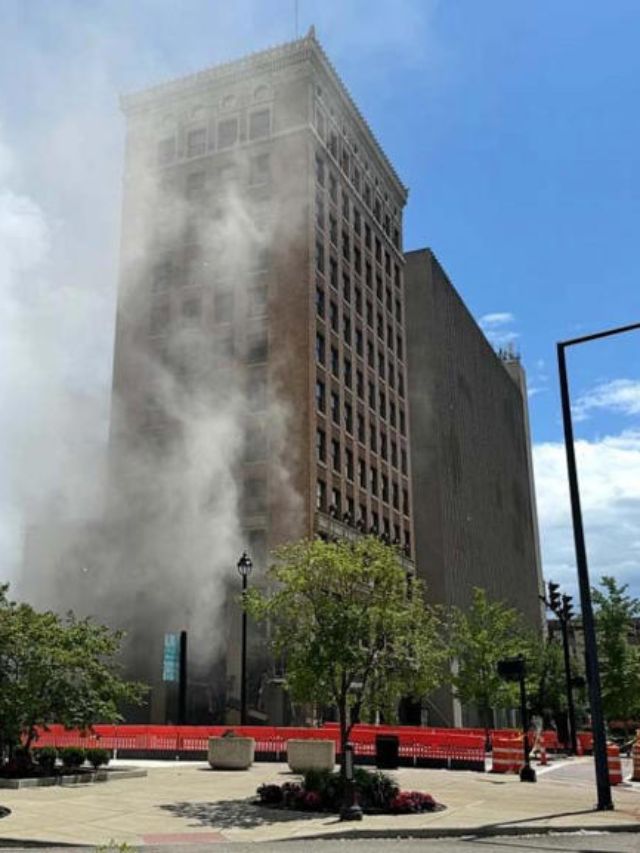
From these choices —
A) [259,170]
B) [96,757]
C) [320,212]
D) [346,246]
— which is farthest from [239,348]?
[96,757]

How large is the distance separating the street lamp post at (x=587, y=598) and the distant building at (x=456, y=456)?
5054 centimetres

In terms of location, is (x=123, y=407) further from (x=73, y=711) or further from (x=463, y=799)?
(x=463, y=799)

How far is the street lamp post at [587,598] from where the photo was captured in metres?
Result: 13.0

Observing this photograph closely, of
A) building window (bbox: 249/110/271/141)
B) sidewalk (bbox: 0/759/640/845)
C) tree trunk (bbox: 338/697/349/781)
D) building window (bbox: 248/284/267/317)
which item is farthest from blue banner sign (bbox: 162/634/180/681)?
building window (bbox: 249/110/271/141)

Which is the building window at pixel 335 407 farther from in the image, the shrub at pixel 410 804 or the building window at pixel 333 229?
the shrub at pixel 410 804

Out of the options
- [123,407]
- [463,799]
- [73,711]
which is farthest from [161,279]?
[463,799]

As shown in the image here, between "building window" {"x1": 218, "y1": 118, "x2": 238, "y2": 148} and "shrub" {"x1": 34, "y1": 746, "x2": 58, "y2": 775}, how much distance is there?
41175 mm

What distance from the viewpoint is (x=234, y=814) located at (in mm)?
12758

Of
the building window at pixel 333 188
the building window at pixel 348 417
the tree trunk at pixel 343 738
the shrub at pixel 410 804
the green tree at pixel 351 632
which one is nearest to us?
the tree trunk at pixel 343 738

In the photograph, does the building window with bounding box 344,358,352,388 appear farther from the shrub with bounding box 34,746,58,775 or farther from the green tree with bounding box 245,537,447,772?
the green tree with bounding box 245,537,447,772

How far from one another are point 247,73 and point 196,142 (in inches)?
197

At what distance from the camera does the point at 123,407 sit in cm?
5006

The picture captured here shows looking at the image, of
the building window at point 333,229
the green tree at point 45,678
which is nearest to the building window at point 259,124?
the building window at point 333,229

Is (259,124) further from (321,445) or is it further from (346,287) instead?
(321,445)
